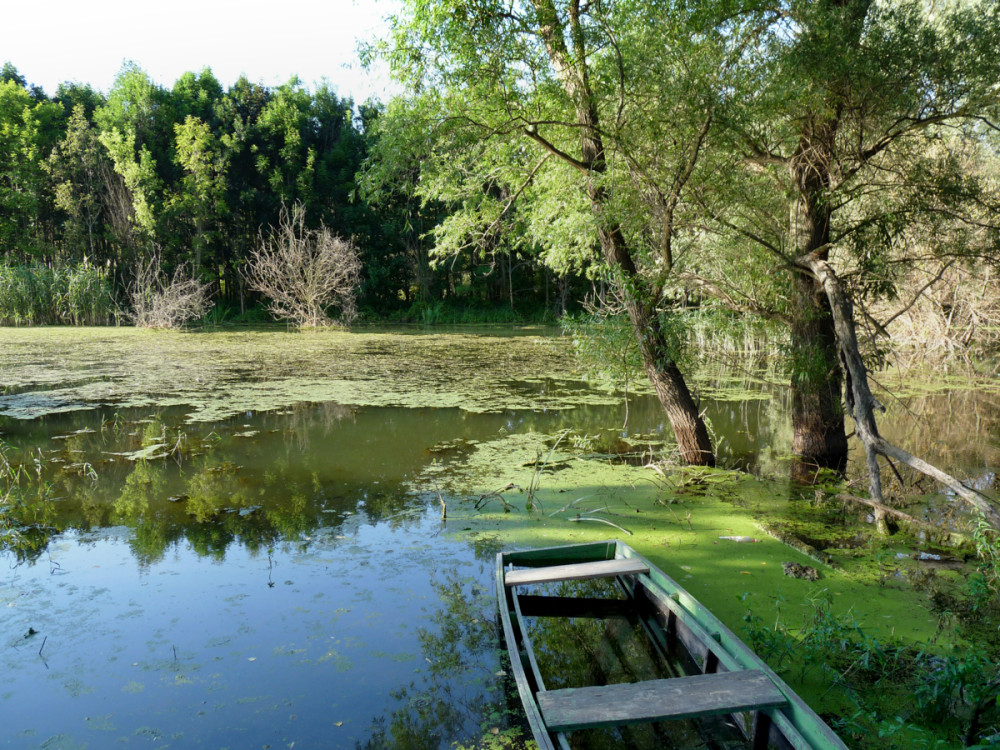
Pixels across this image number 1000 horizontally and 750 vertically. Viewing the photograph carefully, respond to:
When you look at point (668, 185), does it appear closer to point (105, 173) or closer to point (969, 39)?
point (969, 39)

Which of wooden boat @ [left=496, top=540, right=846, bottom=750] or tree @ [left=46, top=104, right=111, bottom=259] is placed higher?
tree @ [left=46, top=104, right=111, bottom=259]

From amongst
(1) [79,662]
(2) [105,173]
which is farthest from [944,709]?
(2) [105,173]

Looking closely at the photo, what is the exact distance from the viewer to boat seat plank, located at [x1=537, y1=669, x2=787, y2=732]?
7.01ft

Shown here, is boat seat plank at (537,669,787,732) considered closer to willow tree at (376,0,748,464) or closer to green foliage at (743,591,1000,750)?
green foliage at (743,591,1000,750)

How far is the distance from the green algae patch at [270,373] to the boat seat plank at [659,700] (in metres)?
6.03

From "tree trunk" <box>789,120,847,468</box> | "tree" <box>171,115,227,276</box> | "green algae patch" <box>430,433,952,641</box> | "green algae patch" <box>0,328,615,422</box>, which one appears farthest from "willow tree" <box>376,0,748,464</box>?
"tree" <box>171,115,227,276</box>

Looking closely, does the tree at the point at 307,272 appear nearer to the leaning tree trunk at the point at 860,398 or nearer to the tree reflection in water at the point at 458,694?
the leaning tree trunk at the point at 860,398

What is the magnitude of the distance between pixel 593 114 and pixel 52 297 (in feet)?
64.0

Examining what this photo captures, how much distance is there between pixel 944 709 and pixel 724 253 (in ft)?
14.3

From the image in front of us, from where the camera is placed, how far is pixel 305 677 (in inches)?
108

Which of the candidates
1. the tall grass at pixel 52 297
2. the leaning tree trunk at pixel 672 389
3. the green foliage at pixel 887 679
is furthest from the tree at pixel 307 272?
the green foliage at pixel 887 679

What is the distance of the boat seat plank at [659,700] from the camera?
2.14 m

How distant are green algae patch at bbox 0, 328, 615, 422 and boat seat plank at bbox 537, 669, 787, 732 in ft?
19.8

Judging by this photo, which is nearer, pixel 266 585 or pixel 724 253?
pixel 266 585
